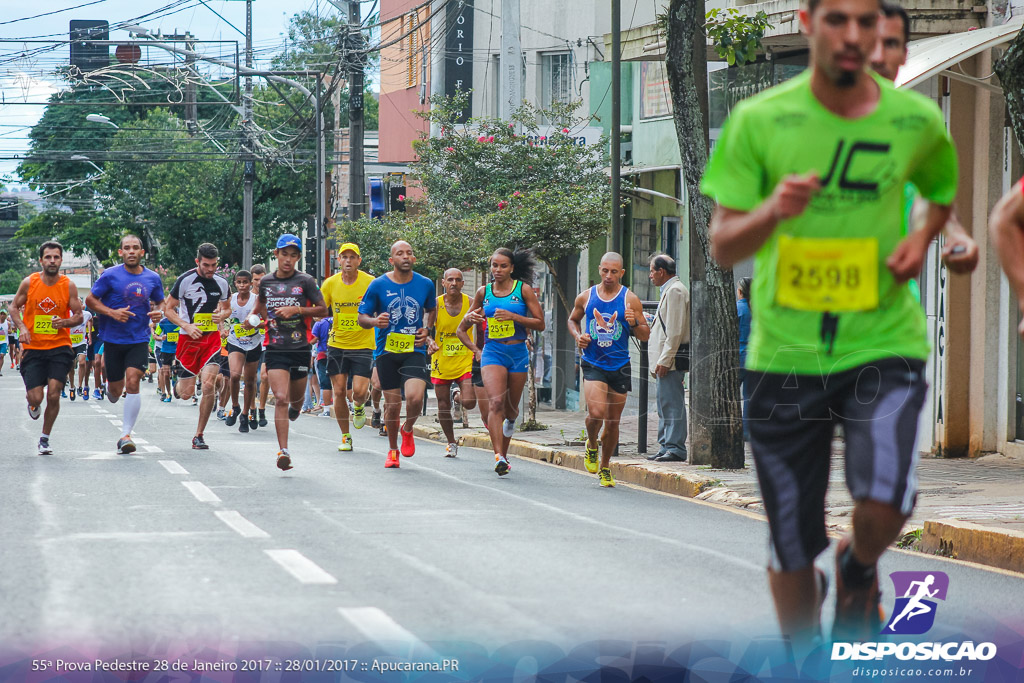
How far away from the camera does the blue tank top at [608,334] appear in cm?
1208

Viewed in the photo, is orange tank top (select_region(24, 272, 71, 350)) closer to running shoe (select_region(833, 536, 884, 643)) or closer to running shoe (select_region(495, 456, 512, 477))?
running shoe (select_region(495, 456, 512, 477))

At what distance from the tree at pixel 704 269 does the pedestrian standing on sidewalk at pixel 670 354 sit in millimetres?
753

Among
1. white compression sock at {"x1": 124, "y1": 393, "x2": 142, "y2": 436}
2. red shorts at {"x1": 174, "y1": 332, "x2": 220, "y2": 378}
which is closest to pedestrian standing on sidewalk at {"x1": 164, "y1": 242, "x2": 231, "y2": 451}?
red shorts at {"x1": 174, "y1": 332, "x2": 220, "y2": 378}

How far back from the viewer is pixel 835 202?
4195 mm

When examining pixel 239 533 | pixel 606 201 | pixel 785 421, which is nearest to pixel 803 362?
pixel 785 421

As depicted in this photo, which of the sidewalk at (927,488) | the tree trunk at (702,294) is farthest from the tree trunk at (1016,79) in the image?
the tree trunk at (702,294)

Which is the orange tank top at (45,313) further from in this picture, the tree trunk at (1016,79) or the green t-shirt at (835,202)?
the green t-shirt at (835,202)

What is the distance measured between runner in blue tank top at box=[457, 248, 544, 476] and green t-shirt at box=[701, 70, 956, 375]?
8672 mm

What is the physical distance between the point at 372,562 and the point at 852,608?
3.40m

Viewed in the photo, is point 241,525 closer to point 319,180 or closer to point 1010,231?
point 1010,231

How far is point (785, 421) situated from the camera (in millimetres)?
4277

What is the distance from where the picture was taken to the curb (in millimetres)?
8094

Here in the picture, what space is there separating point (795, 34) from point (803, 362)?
1185cm

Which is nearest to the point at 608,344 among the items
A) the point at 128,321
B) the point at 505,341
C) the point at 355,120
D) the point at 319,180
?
the point at 505,341
